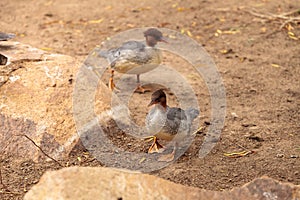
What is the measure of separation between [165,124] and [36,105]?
1.30 meters

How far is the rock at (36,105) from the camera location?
16.1ft

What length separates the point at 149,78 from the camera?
7.39m

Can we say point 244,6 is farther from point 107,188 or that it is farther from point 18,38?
point 107,188

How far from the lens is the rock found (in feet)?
16.1

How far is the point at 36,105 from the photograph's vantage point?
5004 millimetres

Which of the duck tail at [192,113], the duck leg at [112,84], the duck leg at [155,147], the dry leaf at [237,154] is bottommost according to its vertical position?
the dry leaf at [237,154]

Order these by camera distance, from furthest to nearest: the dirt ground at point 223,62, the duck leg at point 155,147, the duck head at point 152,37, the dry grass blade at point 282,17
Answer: the dry grass blade at point 282,17 → the duck head at point 152,37 → the duck leg at point 155,147 → the dirt ground at point 223,62

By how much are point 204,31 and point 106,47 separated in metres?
1.80

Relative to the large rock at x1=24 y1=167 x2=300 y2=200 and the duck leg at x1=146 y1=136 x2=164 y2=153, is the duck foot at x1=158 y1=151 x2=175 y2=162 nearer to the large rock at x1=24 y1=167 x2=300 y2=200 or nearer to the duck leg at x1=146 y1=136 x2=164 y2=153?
the duck leg at x1=146 y1=136 x2=164 y2=153

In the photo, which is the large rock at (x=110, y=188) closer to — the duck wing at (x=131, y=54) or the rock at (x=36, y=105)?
the rock at (x=36, y=105)

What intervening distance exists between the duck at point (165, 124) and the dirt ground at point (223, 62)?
6.5 inches

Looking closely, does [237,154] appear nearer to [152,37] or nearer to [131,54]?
[131,54]

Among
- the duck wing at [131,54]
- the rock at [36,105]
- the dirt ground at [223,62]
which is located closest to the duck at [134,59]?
the duck wing at [131,54]

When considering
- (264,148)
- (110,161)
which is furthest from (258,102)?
(110,161)
